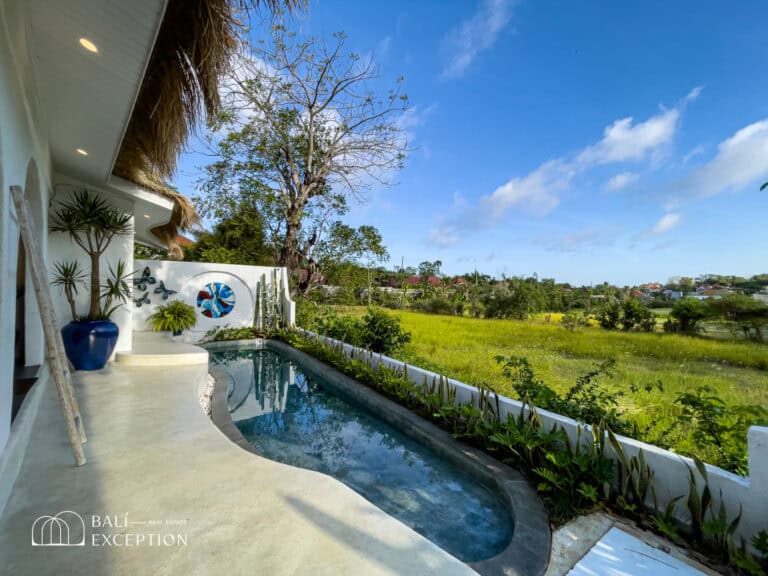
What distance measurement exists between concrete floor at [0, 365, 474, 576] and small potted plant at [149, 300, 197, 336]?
5255 mm

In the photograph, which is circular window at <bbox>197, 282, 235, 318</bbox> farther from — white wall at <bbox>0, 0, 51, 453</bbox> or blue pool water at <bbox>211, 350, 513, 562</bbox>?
white wall at <bbox>0, 0, 51, 453</bbox>

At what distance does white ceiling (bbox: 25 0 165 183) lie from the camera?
5.98 ft

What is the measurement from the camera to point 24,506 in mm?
1853

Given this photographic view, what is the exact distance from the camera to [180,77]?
301 cm

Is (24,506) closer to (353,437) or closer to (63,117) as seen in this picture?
(353,437)

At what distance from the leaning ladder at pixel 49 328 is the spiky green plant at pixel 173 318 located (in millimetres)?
5582

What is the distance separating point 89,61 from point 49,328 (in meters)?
1.80

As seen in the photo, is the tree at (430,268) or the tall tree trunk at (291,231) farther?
the tree at (430,268)

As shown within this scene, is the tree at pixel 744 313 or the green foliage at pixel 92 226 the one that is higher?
the green foliage at pixel 92 226

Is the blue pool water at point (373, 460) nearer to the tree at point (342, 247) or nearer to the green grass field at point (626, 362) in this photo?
the green grass field at point (626, 362)

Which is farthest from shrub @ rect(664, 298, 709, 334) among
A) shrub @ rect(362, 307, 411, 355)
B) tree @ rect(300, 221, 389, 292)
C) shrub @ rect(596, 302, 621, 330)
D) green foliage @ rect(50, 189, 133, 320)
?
green foliage @ rect(50, 189, 133, 320)

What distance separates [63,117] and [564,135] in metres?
15.1

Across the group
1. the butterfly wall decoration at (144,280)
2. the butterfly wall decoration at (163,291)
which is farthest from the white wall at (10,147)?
the butterfly wall decoration at (163,291)

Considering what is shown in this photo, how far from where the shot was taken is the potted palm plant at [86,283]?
443cm
